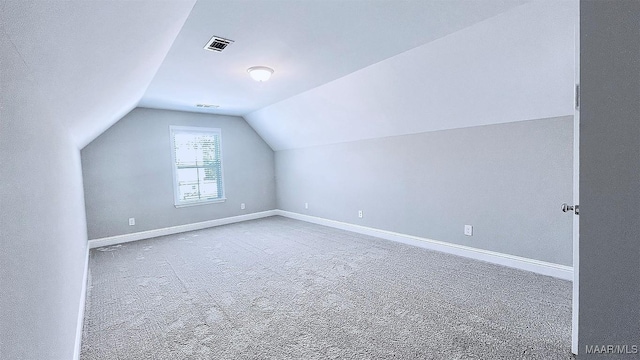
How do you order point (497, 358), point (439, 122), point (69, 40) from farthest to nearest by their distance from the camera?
point (439, 122), point (497, 358), point (69, 40)

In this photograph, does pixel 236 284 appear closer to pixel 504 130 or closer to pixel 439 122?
pixel 439 122

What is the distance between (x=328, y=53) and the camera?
2678 millimetres

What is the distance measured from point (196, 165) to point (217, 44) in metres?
3.39

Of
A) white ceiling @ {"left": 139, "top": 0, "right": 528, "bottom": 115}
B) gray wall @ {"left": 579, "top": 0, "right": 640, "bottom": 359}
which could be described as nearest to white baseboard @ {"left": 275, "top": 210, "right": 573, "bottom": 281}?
white ceiling @ {"left": 139, "top": 0, "right": 528, "bottom": 115}

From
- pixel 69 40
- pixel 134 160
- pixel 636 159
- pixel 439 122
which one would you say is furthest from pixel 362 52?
pixel 134 160

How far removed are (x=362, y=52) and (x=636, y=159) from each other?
244 cm

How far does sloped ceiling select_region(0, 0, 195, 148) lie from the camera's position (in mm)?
876

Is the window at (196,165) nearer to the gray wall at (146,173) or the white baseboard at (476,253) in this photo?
the gray wall at (146,173)

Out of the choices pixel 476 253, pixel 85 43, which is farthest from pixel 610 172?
pixel 476 253

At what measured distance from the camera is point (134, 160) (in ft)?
14.8

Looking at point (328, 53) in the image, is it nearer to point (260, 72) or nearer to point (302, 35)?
point (302, 35)

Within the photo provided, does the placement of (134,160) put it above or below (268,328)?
above

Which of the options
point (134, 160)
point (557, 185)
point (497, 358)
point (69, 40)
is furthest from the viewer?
point (134, 160)

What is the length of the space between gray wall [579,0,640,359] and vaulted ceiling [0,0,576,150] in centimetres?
141
